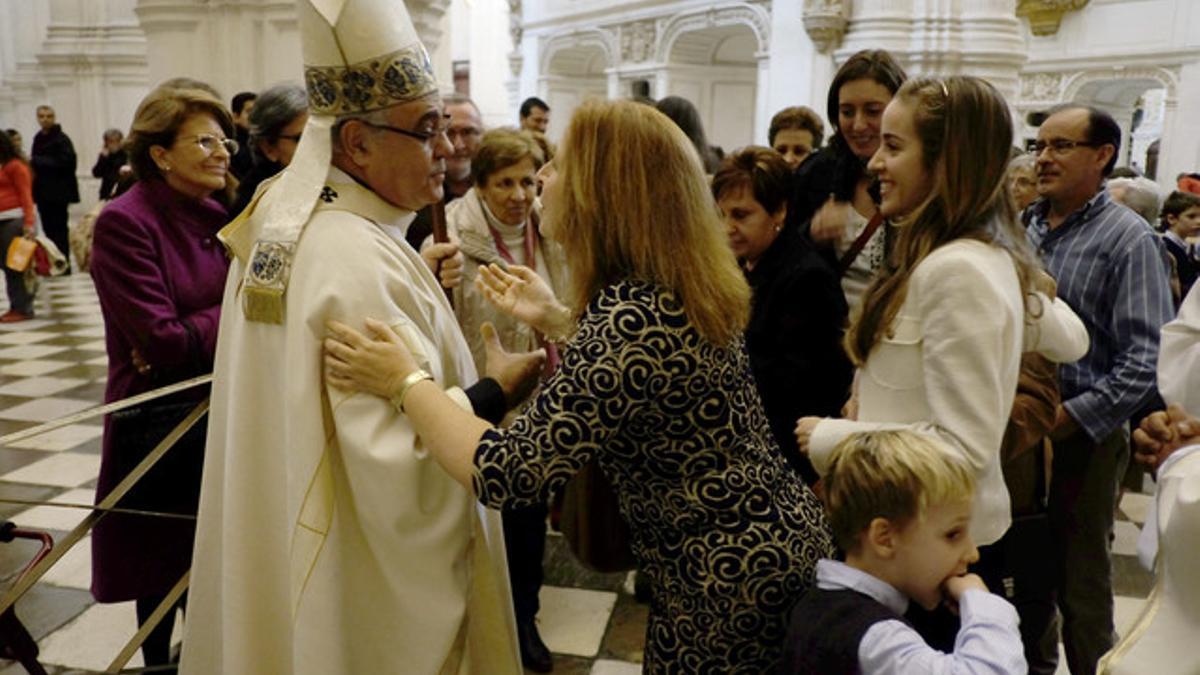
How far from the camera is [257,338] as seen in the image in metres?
1.65

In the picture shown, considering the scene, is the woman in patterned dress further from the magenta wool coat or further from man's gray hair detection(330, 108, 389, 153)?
the magenta wool coat

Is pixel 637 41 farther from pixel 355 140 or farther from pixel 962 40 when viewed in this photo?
pixel 355 140

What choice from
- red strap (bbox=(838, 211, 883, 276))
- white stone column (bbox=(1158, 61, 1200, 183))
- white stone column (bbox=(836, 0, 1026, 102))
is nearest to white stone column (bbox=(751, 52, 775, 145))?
white stone column (bbox=(836, 0, 1026, 102))

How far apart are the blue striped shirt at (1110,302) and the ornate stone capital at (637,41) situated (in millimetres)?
12584

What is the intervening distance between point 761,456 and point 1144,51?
14318 mm

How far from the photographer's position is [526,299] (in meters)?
1.89

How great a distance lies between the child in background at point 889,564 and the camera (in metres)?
1.31

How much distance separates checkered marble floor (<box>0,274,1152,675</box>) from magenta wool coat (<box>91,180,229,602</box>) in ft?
1.00

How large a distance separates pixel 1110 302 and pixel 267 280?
2230 mm

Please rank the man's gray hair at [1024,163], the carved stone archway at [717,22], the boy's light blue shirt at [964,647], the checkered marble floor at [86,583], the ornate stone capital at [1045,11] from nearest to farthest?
the boy's light blue shirt at [964,647]
the checkered marble floor at [86,583]
the man's gray hair at [1024,163]
the carved stone archway at [717,22]
the ornate stone capital at [1045,11]

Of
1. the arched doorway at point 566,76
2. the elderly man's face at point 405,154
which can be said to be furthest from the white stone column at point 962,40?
the arched doorway at point 566,76

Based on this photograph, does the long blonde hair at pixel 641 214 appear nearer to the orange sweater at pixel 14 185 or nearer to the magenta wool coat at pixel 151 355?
the magenta wool coat at pixel 151 355

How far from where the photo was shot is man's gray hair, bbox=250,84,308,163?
285 cm

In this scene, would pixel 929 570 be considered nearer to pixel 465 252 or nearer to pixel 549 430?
pixel 549 430
